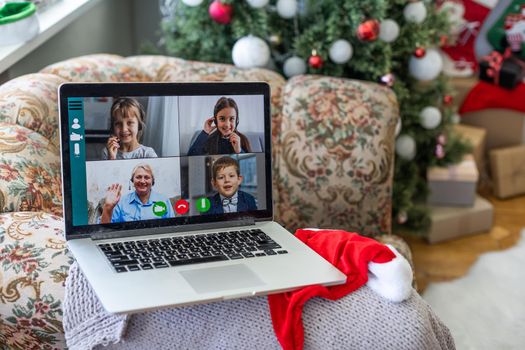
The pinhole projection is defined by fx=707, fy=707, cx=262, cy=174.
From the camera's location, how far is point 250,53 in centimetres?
201

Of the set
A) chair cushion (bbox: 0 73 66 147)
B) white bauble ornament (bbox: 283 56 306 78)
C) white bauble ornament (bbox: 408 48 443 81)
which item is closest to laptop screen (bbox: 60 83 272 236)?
chair cushion (bbox: 0 73 66 147)

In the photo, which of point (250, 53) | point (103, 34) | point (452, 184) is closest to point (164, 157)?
point (250, 53)

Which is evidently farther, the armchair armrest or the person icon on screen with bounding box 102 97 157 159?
the armchair armrest

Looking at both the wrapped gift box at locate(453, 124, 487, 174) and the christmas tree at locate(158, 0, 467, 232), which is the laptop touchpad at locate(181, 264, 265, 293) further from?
the wrapped gift box at locate(453, 124, 487, 174)

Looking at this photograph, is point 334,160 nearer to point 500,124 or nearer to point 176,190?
point 176,190

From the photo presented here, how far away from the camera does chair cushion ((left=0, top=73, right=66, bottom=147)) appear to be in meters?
1.50

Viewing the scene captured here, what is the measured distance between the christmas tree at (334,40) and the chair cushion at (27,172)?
2.49 feet

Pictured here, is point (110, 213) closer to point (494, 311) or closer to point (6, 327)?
point (6, 327)

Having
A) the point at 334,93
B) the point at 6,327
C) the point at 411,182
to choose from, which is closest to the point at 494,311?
the point at 411,182

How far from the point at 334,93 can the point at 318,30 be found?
39cm

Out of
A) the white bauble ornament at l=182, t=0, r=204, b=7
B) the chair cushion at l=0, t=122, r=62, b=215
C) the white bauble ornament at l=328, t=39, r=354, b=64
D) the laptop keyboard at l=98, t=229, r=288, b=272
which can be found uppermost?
the white bauble ornament at l=182, t=0, r=204, b=7

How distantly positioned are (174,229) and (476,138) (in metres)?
2.14

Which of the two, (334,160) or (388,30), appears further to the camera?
(388,30)

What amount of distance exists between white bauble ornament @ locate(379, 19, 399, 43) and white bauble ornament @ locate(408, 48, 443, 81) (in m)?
0.22
